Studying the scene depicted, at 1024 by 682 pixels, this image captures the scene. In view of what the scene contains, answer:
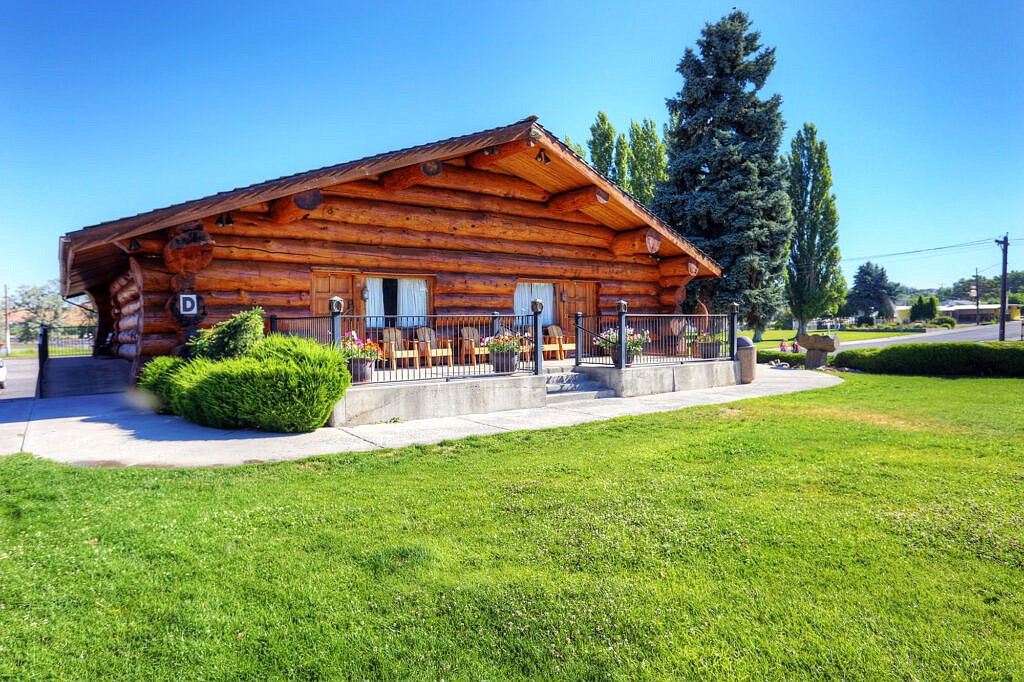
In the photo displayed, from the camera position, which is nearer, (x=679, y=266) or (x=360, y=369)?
(x=360, y=369)

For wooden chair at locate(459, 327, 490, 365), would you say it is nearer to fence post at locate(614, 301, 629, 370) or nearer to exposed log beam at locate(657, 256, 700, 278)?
fence post at locate(614, 301, 629, 370)

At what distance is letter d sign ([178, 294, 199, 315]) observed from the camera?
1000 centimetres

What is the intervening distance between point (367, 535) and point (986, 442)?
731 cm

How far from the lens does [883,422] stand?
8312mm

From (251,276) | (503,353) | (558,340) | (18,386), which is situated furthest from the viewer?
(18,386)

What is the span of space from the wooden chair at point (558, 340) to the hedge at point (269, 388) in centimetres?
758

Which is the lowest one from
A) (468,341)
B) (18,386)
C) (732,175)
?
(18,386)

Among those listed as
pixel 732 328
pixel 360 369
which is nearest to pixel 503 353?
pixel 360 369

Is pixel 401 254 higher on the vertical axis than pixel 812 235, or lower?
lower

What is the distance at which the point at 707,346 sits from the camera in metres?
14.8

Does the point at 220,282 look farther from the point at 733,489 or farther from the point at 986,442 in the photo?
the point at 986,442

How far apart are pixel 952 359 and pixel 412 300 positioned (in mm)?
15472

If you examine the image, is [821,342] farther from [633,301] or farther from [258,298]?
[258,298]

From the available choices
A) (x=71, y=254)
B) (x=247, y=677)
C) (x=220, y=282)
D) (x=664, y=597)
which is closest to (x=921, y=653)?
(x=664, y=597)
